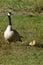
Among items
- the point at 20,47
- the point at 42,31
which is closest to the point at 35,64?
the point at 20,47

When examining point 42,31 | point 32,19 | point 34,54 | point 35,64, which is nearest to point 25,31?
point 42,31

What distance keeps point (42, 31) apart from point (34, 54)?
7.61 feet

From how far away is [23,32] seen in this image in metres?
11.3

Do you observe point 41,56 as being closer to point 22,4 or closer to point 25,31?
point 25,31

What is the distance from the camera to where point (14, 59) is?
8.71 metres

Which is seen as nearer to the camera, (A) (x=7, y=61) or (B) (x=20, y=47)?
(A) (x=7, y=61)

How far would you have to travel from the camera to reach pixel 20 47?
31.9ft

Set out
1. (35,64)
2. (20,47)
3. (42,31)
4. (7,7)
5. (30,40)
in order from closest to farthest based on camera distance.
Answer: (35,64)
(20,47)
(30,40)
(42,31)
(7,7)

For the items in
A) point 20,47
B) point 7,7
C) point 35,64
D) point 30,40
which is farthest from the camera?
point 7,7

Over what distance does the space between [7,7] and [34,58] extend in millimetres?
6056

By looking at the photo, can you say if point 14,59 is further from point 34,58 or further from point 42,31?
point 42,31

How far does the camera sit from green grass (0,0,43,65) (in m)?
8.73

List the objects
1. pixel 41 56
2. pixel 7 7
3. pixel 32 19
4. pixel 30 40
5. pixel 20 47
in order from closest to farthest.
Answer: pixel 41 56, pixel 20 47, pixel 30 40, pixel 32 19, pixel 7 7

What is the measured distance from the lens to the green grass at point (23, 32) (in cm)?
873
